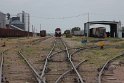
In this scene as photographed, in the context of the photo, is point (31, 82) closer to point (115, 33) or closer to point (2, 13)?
point (115, 33)

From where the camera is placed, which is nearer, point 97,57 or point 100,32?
point 97,57

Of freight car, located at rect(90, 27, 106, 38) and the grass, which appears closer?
the grass

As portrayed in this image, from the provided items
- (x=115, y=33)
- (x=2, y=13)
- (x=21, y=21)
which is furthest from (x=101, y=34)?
(x=21, y=21)

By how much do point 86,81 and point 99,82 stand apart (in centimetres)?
67

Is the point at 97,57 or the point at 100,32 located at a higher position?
the point at 100,32

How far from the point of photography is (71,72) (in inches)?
546

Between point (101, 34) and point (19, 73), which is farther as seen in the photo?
point (101, 34)

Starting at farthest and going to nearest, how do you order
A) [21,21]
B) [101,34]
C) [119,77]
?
[21,21] → [101,34] → [119,77]

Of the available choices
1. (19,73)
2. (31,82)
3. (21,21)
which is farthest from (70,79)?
(21,21)

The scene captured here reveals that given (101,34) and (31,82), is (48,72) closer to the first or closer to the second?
(31,82)

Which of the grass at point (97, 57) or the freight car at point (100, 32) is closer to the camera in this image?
the grass at point (97, 57)

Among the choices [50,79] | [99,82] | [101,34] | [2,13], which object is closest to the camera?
[99,82]

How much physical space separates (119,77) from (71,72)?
1921 mm

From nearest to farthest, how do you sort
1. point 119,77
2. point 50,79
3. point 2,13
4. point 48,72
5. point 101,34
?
point 50,79 < point 119,77 < point 48,72 < point 101,34 < point 2,13
